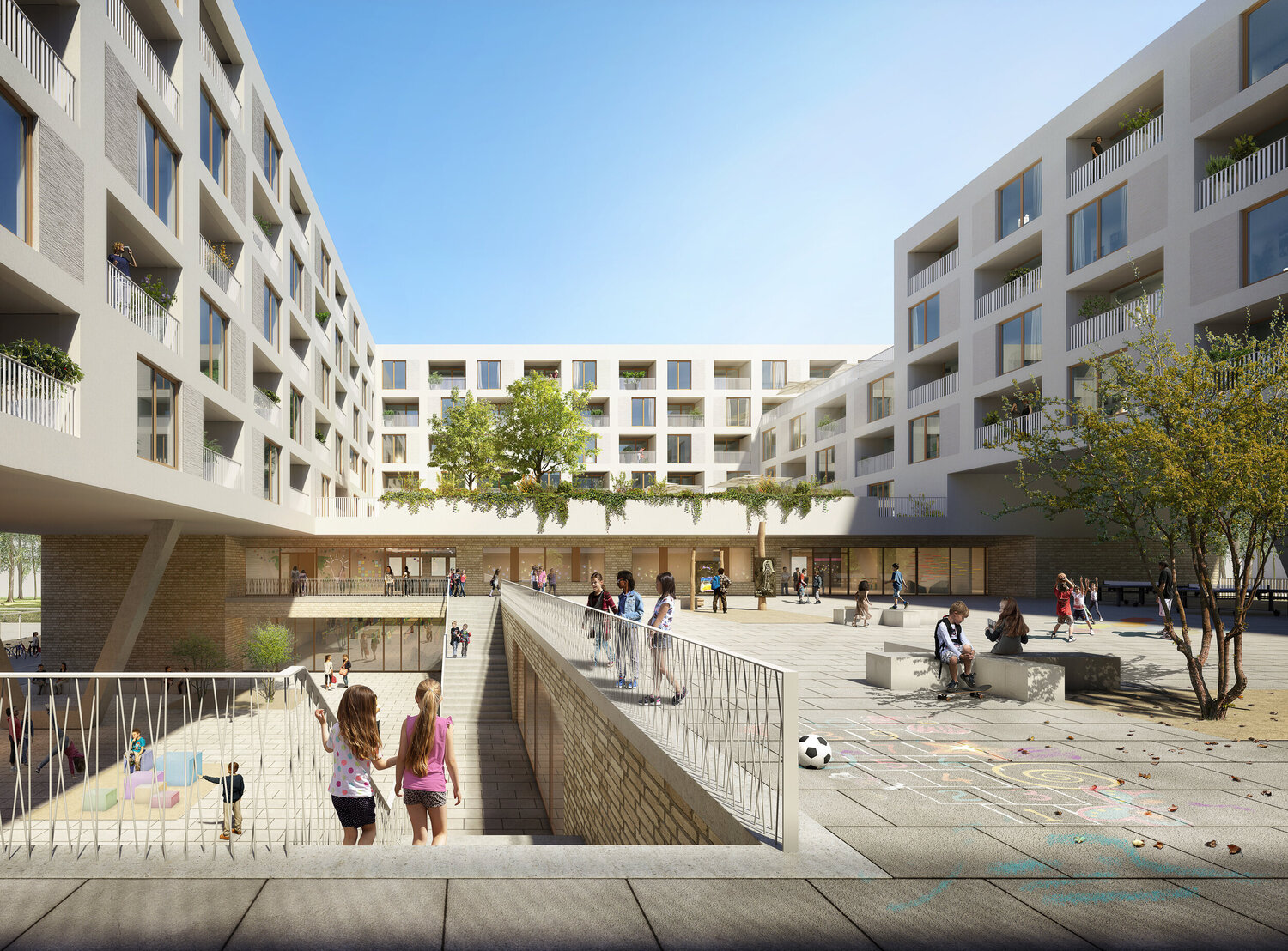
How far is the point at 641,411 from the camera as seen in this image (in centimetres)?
5397

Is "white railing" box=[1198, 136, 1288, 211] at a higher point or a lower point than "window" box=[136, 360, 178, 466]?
higher

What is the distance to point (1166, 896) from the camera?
171 inches

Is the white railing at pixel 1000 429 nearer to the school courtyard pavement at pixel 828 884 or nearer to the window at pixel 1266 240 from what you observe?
the window at pixel 1266 240

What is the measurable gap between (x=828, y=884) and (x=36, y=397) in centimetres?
1333

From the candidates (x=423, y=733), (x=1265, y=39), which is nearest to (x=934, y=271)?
(x=1265, y=39)

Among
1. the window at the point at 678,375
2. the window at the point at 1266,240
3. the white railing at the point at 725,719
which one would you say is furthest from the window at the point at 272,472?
the window at the point at 678,375

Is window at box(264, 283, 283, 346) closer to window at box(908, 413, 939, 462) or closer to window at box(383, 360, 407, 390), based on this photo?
window at box(383, 360, 407, 390)

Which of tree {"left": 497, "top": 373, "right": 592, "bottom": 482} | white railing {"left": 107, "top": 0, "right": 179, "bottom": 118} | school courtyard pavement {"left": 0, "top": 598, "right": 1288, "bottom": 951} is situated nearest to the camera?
school courtyard pavement {"left": 0, "top": 598, "right": 1288, "bottom": 951}

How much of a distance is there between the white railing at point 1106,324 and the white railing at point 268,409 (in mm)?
27400

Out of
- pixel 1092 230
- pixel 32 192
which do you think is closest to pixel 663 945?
pixel 32 192

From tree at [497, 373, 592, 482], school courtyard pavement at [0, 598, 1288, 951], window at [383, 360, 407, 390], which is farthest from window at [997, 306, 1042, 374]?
window at [383, 360, 407, 390]

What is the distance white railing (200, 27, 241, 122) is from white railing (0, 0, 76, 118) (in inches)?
305

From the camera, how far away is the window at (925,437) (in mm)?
34188

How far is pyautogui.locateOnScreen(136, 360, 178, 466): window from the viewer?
1553 centimetres
